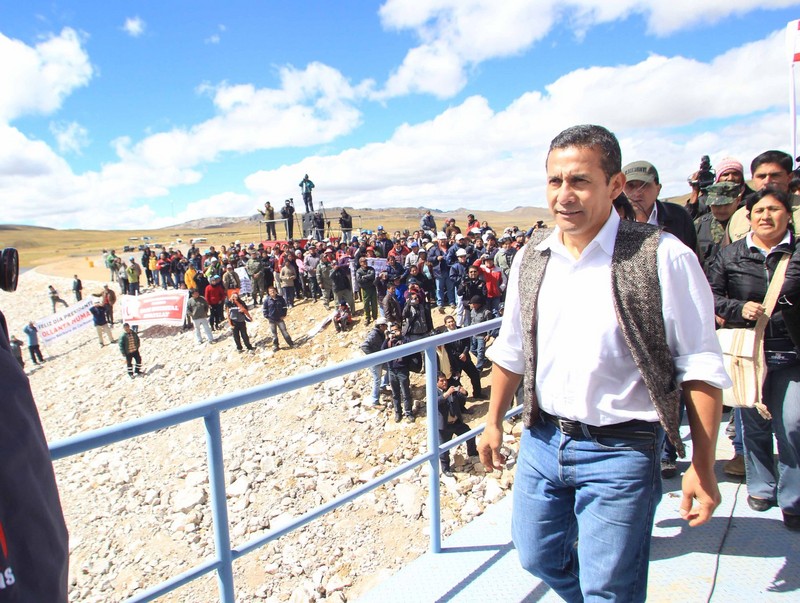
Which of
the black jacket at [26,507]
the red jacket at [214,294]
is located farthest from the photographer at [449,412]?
the red jacket at [214,294]

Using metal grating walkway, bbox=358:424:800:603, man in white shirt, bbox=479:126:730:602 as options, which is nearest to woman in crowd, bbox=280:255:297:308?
metal grating walkway, bbox=358:424:800:603

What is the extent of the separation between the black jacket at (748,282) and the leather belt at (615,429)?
1508mm

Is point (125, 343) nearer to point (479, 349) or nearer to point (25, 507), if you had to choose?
point (479, 349)

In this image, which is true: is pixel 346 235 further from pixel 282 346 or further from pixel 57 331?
pixel 57 331

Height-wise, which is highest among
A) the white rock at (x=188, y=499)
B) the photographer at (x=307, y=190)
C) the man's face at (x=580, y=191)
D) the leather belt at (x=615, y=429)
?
the photographer at (x=307, y=190)

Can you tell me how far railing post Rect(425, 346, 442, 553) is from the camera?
8.79 feet

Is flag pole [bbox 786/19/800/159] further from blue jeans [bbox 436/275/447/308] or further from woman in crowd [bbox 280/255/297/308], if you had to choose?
woman in crowd [bbox 280/255/297/308]

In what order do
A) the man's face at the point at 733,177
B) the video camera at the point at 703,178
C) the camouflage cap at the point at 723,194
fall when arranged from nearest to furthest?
the camouflage cap at the point at 723,194 → the man's face at the point at 733,177 → the video camera at the point at 703,178

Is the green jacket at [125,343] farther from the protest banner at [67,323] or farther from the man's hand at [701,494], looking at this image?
the man's hand at [701,494]

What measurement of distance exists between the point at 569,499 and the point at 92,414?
21.0 metres

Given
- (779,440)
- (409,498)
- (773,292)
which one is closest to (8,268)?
(773,292)

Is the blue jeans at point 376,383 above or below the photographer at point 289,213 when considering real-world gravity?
below

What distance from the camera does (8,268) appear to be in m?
1.23

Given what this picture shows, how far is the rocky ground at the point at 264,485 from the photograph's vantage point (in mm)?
8102
